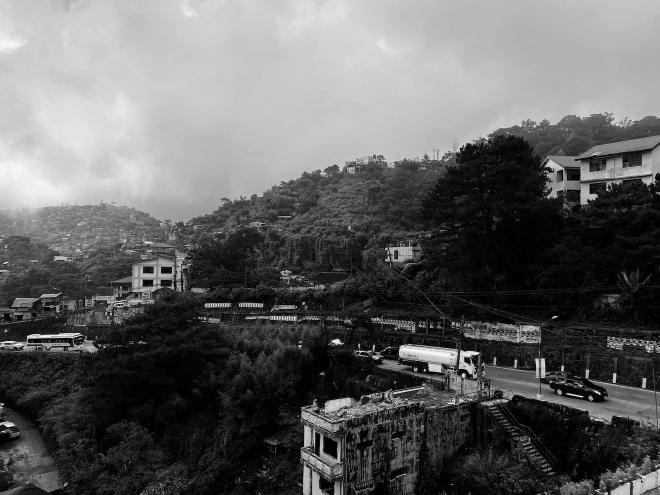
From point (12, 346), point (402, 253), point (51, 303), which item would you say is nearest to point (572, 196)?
point (402, 253)

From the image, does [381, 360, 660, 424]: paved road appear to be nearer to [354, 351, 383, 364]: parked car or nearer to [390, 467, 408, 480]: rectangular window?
[354, 351, 383, 364]: parked car

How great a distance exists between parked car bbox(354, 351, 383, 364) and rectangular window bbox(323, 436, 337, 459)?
1024 cm

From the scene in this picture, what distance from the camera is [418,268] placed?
37.5 meters

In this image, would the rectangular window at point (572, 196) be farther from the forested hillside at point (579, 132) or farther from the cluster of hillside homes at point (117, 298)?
the cluster of hillside homes at point (117, 298)

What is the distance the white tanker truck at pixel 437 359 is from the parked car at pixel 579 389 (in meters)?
3.71

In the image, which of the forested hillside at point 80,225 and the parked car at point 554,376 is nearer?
the parked car at point 554,376

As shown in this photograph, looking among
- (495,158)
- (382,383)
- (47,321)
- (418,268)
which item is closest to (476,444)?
(382,383)

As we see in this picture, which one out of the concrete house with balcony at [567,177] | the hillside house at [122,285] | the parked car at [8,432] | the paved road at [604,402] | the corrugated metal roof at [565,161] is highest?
the corrugated metal roof at [565,161]

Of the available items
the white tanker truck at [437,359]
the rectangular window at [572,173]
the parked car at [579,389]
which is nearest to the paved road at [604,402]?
the parked car at [579,389]

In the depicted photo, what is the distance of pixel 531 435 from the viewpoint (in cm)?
1744

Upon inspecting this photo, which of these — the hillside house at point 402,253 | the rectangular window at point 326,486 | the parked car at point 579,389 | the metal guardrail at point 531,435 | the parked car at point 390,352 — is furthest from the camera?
the hillside house at point 402,253

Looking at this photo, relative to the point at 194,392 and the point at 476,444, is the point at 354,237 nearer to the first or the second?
the point at 194,392

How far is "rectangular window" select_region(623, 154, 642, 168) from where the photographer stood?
3234 centimetres

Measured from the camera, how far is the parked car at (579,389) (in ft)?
62.3
